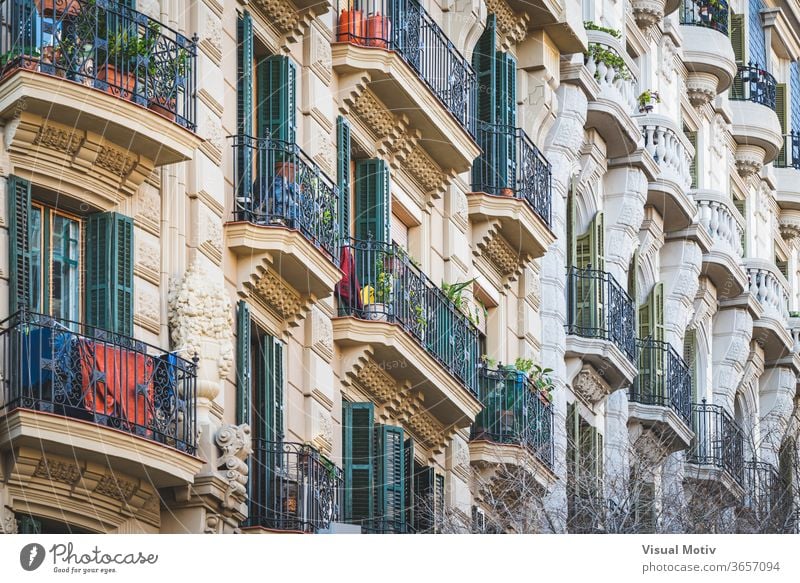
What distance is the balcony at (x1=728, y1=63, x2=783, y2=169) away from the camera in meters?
50.8

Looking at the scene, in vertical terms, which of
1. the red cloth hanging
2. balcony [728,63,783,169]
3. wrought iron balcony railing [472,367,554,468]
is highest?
balcony [728,63,783,169]

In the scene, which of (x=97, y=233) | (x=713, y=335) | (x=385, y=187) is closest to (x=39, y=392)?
(x=97, y=233)

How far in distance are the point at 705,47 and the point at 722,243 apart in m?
3.25

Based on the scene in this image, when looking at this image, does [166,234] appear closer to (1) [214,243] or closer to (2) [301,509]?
(1) [214,243]

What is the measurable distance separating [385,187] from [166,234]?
19.5ft

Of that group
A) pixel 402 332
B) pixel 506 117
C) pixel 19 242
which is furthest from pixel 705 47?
pixel 19 242

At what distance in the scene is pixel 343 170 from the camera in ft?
100

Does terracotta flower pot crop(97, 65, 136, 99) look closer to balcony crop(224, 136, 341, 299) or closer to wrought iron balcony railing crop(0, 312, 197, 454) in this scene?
wrought iron balcony railing crop(0, 312, 197, 454)

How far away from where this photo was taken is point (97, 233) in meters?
25.2

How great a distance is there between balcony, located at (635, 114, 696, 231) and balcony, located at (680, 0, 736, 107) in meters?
2.76

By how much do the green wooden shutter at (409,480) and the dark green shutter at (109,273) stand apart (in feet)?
20.9

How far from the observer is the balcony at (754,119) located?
50.8m

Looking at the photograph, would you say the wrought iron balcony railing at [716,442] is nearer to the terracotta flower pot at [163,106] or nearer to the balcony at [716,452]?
the balcony at [716,452]

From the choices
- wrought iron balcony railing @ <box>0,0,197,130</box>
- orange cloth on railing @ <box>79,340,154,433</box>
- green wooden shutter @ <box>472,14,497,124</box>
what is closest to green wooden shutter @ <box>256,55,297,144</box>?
wrought iron balcony railing @ <box>0,0,197,130</box>
